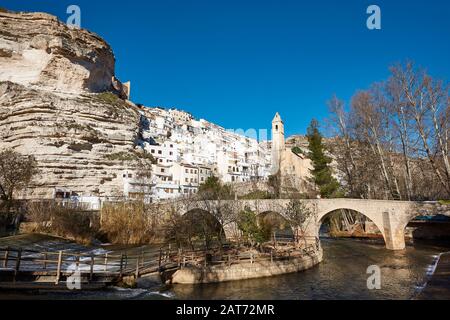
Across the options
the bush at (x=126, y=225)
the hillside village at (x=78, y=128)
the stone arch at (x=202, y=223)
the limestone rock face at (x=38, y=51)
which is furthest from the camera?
the limestone rock face at (x=38, y=51)

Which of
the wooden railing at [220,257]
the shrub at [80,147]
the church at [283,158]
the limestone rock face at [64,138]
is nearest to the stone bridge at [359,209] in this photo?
the wooden railing at [220,257]

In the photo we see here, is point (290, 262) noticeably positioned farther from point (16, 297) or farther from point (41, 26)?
point (41, 26)

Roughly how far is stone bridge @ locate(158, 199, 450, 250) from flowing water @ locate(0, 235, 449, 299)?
3982mm

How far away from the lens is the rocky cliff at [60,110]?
156 ft

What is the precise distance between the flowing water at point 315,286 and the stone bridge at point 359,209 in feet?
13.1

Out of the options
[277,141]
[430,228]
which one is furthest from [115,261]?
[277,141]

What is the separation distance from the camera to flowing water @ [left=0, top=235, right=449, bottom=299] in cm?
1347

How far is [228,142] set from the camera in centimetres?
10544

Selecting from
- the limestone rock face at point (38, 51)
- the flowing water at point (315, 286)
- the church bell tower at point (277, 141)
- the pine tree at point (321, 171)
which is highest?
the limestone rock face at point (38, 51)

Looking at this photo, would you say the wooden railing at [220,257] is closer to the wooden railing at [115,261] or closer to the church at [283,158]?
the wooden railing at [115,261]

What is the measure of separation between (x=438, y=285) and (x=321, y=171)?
24163 mm

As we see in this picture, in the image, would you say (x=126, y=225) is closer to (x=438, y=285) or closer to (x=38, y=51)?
(x=438, y=285)

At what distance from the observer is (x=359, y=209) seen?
27094 mm
